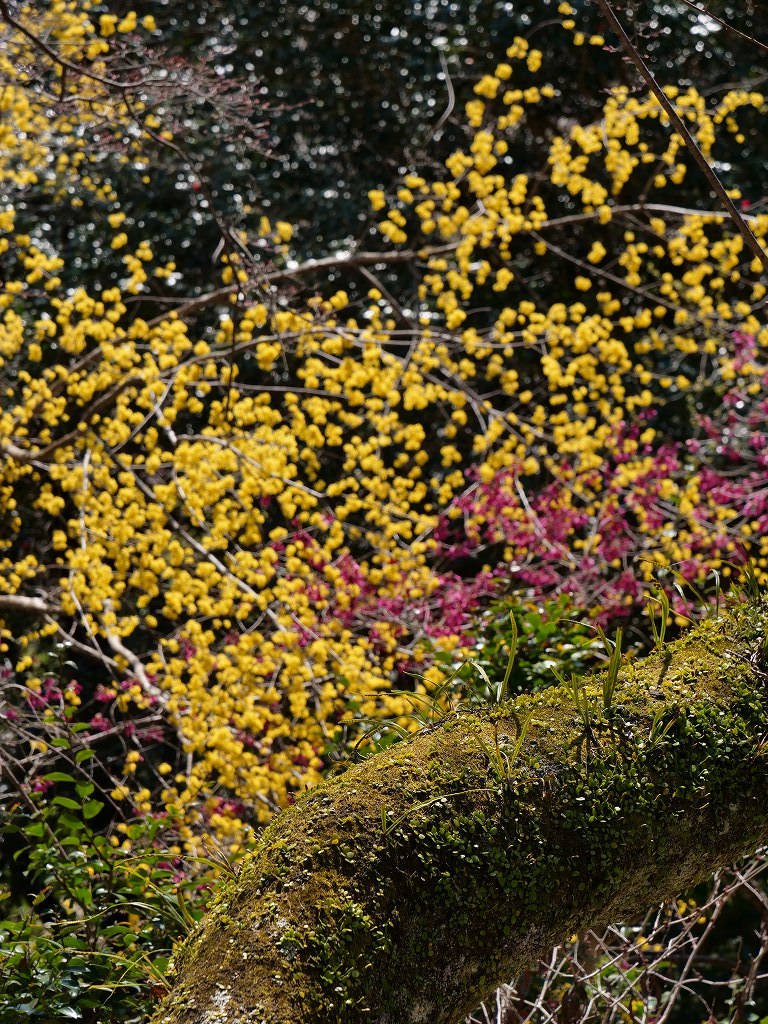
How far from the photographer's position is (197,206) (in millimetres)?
Answer: 5930

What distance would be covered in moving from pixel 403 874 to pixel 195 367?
3264 millimetres

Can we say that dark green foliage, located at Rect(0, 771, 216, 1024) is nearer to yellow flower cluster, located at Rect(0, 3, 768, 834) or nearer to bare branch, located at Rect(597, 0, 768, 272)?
yellow flower cluster, located at Rect(0, 3, 768, 834)

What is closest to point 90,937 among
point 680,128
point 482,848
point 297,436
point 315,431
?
point 482,848

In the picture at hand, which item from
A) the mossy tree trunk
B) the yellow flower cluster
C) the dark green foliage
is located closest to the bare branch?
the mossy tree trunk

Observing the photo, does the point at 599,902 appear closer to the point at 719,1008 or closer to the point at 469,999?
the point at 469,999

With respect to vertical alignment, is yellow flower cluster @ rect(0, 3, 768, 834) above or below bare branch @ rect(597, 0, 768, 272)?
below

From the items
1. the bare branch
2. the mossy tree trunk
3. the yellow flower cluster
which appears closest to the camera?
the mossy tree trunk

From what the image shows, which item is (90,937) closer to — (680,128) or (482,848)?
(482,848)

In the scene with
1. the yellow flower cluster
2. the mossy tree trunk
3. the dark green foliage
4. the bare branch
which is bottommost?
the yellow flower cluster

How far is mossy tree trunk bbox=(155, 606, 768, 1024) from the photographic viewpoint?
131 cm

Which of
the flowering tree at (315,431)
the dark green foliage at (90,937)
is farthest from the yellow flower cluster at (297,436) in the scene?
the dark green foliage at (90,937)

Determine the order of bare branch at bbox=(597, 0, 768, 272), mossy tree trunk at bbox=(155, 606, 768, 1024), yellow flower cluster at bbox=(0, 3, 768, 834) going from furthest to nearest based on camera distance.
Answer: yellow flower cluster at bbox=(0, 3, 768, 834) → bare branch at bbox=(597, 0, 768, 272) → mossy tree trunk at bbox=(155, 606, 768, 1024)

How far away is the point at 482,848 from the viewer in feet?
4.58

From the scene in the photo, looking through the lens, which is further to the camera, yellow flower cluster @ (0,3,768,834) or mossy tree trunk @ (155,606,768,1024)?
yellow flower cluster @ (0,3,768,834)
